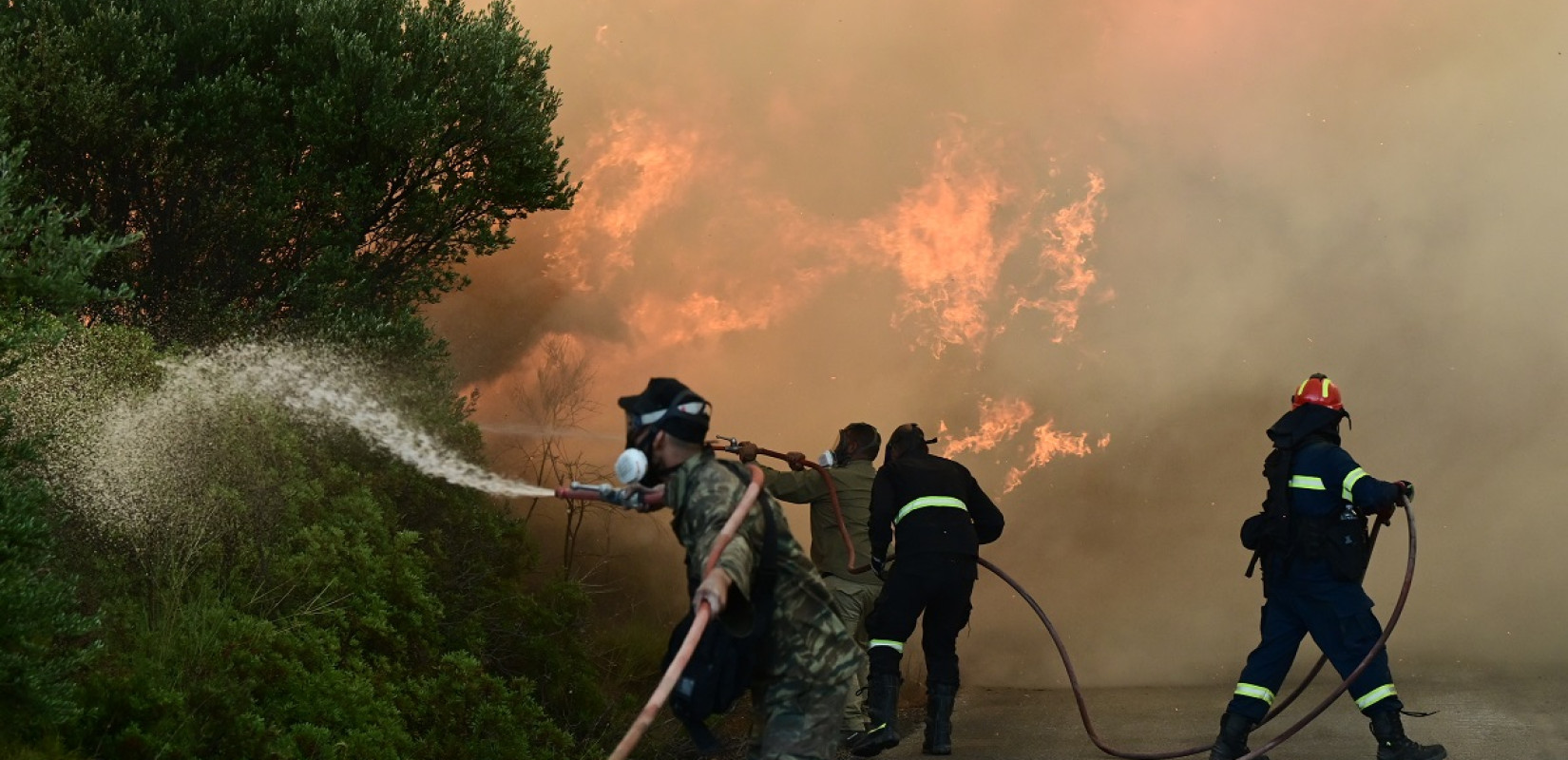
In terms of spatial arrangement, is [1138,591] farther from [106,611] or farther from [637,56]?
[106,611]

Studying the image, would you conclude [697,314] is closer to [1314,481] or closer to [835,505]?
[835,505]

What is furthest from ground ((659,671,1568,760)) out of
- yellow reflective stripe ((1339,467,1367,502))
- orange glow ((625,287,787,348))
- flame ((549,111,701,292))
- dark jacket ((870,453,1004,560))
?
flame ((549,111,701,292))

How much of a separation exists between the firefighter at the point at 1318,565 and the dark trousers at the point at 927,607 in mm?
1590

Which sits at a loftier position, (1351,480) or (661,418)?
(1351,480)

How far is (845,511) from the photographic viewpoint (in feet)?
32.4

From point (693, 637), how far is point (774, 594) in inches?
23.0

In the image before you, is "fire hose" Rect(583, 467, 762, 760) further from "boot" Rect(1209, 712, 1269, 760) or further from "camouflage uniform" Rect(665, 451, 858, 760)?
"boot" Rect(1209, 712, 1269, 760)

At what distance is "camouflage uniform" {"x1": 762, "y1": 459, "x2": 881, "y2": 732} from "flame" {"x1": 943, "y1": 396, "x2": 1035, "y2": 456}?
250 inches

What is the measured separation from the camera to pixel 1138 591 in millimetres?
15477

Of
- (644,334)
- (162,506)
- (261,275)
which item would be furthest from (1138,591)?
(162,506)

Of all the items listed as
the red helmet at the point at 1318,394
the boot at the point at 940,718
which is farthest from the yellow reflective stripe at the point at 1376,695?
the boot at the point at 940,718

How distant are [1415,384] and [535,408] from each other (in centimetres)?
A: 886

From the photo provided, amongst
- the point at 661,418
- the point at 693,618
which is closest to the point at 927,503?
the point at 661,418

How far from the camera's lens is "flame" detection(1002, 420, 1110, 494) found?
1608 cm
